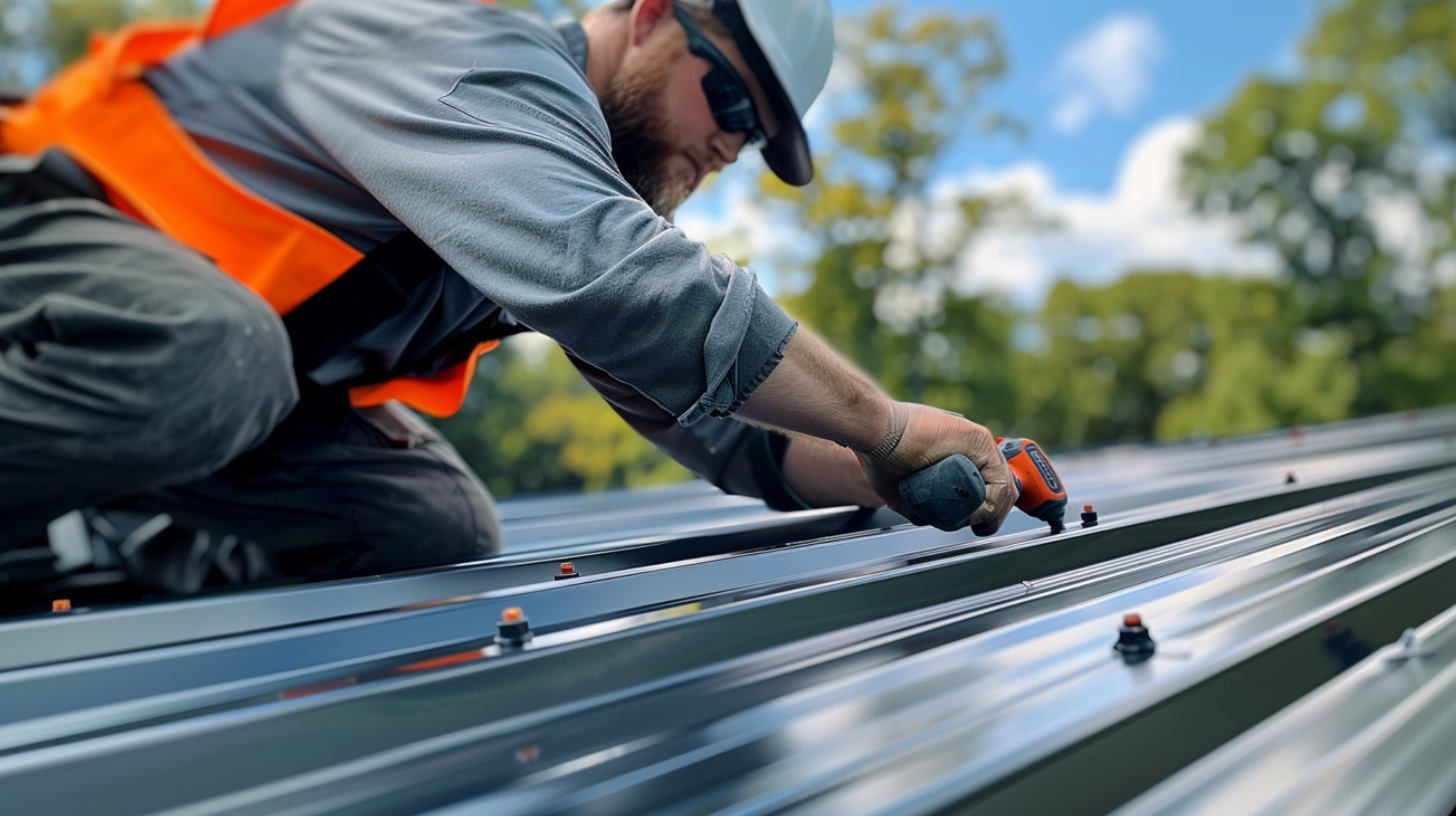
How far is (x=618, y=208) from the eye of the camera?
46.5 inches

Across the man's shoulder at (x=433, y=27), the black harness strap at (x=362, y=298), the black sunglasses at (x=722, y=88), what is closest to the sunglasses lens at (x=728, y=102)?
the black sunglasses at (x=722, y=88)

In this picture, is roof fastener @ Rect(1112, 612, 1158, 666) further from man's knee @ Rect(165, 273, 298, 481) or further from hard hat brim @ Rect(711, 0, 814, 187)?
man's knee @ Rect(165, 273, 298, 481)

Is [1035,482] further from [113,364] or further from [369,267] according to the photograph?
[113,364]

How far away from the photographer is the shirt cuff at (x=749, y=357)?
1202 mm

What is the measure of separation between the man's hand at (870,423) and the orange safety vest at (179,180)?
769 mm

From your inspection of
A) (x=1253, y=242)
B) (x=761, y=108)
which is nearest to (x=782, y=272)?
(x=1253, y=242)

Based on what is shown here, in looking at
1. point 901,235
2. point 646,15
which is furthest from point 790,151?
point 901,235

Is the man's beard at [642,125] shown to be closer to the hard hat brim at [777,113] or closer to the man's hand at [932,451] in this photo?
the hard hat brim at [777,113]

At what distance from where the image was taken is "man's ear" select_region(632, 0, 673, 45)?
1695 mm

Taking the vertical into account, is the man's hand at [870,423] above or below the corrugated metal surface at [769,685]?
above

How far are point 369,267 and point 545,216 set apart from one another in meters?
0.59

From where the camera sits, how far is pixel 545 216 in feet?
3.75

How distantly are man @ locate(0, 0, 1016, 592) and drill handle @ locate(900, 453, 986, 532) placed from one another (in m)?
0.03

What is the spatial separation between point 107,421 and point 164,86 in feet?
1.91
